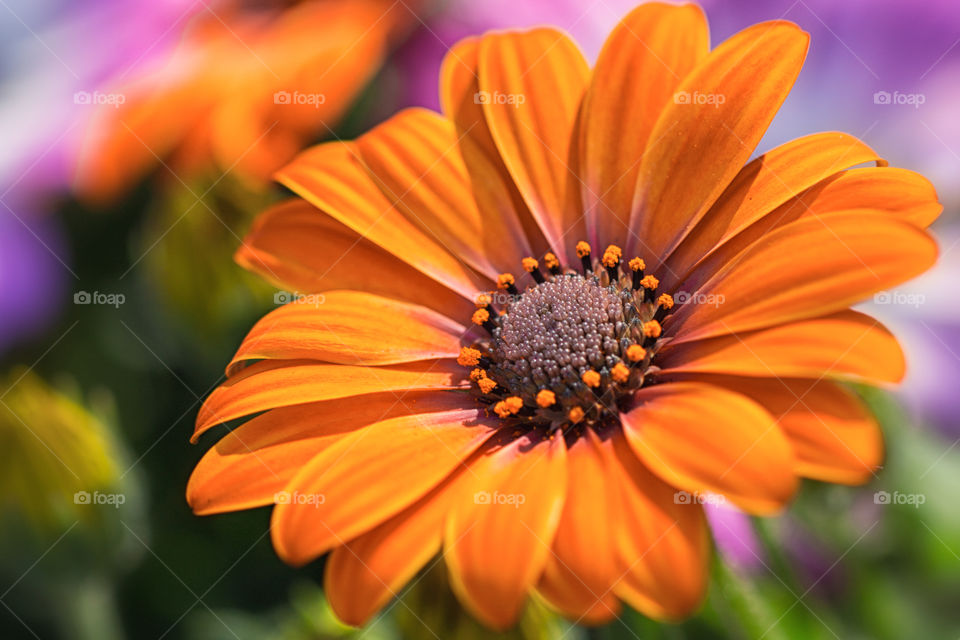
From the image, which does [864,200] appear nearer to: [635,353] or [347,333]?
[635,353]

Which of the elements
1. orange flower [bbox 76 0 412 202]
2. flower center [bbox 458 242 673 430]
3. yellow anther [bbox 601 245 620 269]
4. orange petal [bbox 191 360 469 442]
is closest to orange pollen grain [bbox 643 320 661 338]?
flower center [bbox 458 242 673 430]

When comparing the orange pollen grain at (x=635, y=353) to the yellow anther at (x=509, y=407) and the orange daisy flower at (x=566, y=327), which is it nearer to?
the orange daisy flower at (x=566, y=327)

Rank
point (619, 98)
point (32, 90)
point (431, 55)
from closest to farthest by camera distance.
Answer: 1. point (619, 98)
2. point (431, 55)
3. point (32, 90)

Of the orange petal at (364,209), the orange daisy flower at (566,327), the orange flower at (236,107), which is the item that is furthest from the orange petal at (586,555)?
the orange flower at (236,107)

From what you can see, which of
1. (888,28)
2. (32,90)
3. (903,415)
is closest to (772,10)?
(888,28)

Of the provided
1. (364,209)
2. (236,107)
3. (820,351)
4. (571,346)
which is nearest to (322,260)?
(364,209)

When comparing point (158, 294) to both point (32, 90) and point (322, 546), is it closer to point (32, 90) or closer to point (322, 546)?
point (322, 546)
